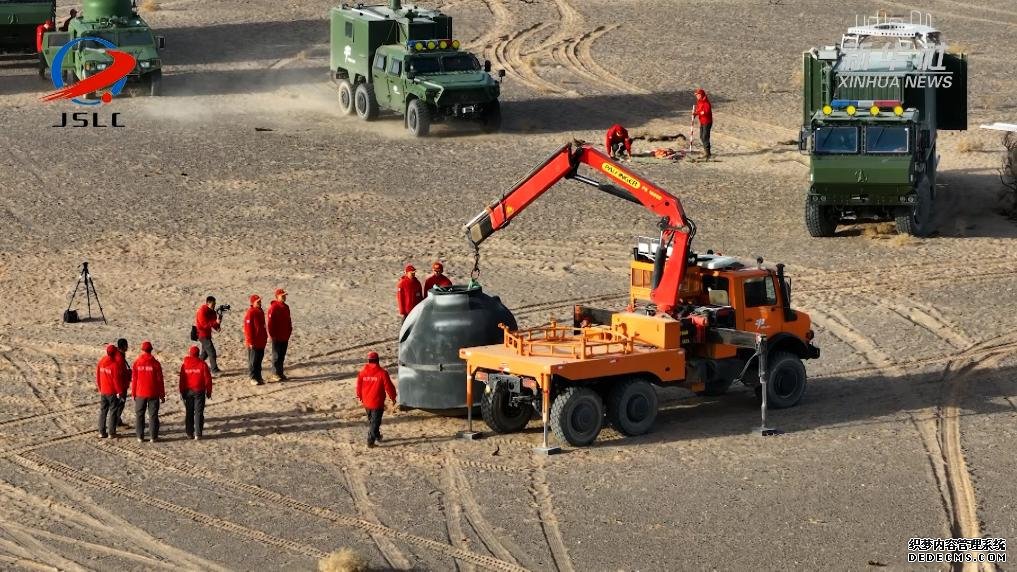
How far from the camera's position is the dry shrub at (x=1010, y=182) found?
29953mm

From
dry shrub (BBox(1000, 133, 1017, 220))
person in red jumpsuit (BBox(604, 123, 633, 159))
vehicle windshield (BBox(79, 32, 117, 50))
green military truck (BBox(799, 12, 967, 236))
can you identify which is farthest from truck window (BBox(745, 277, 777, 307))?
vehicle windshield (BBox(79, 32, 117, 50))

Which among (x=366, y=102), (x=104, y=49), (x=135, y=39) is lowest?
(x=366, y=102)

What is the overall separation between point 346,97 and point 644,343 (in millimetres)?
19780

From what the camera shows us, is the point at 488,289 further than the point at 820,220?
No

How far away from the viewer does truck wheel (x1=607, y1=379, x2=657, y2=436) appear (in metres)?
18.6

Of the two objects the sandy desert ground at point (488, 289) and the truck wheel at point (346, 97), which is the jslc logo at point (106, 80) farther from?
the truck wheel at point (346, 97)

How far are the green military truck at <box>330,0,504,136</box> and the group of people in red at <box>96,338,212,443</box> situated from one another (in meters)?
16.1

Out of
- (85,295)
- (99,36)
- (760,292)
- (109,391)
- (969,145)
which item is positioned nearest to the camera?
(109,391)

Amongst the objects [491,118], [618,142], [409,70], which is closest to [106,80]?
[409,70]

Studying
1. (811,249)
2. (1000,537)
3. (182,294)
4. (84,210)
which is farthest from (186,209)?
(1000,537)

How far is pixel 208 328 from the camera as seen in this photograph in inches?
845

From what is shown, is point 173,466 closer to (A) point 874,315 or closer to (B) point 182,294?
(B) point 182,294

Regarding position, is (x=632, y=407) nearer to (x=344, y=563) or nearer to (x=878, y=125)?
(x=344, y=563)

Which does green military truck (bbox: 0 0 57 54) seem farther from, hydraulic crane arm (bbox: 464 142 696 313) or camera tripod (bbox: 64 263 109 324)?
hydraulic crane arm (bbox: 464 142 696 313)
